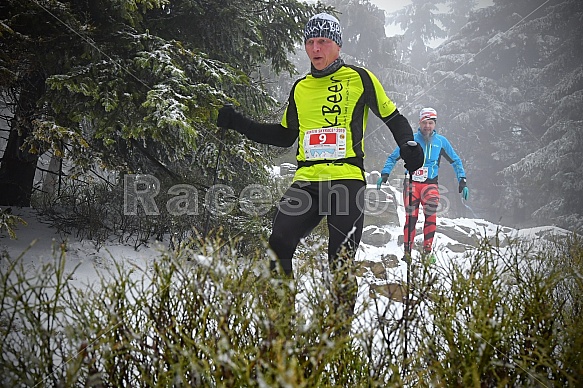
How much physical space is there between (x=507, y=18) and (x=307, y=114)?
28.5m

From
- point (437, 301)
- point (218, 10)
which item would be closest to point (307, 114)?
point (437, 301)

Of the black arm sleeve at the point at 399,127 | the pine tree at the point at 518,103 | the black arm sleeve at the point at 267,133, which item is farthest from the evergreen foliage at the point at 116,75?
the pine tree at the point at 518,103

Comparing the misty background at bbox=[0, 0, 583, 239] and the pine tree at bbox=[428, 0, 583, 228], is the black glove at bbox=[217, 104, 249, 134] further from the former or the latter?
the pine tree at bbox=[428, 0, 583, 228]

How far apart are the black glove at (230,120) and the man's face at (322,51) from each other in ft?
2.39

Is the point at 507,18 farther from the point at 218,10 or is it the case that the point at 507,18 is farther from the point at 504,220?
the point at 218,10

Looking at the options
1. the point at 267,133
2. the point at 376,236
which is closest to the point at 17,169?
the point at 267,133

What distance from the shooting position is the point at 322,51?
2.69m

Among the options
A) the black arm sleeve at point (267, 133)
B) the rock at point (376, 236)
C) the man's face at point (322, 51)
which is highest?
the man's face at point (322, 51)

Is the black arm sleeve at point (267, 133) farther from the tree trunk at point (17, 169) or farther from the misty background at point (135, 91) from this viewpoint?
the tree trunk at point (17, 169)

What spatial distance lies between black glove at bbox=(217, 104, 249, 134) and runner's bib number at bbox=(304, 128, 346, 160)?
2.05 ft

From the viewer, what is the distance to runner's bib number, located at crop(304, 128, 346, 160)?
2.52 meters

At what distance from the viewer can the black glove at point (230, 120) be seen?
9.46 ft

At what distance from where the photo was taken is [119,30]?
11.0 ft

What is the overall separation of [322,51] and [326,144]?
730 mm
